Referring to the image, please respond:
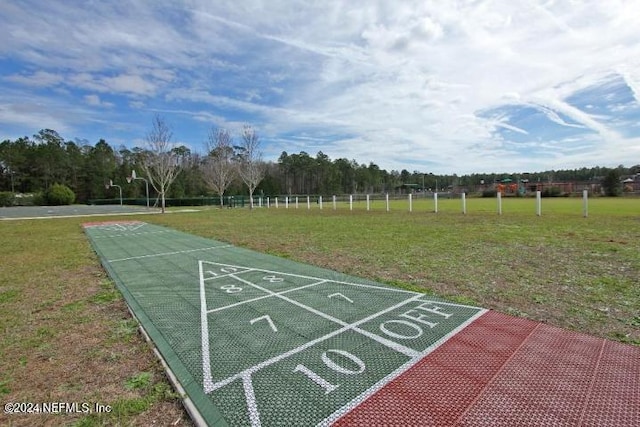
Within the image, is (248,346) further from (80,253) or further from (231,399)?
(80,253)

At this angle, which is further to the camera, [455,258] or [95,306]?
[455,258]

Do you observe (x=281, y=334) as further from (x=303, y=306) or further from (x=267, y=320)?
(x=303, y=306)

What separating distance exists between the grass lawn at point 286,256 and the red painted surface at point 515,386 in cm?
65

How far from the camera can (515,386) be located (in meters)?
2.30

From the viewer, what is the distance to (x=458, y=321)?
11.3 feet

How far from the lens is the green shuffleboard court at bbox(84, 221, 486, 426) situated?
2207mm

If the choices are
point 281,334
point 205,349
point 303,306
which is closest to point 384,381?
point 281,334

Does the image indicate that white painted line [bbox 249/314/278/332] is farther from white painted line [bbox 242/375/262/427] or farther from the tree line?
the tree line

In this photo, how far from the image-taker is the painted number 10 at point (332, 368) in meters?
2.36

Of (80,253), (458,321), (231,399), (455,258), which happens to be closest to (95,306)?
(231,399)

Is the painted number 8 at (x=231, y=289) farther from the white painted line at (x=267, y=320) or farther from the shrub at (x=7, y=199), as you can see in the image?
the shrub at (x=7, y=199)

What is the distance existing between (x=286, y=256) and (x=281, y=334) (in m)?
4.03

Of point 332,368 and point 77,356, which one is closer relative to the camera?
point 332,368

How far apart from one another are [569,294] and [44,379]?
5.53m
